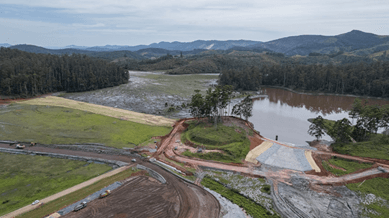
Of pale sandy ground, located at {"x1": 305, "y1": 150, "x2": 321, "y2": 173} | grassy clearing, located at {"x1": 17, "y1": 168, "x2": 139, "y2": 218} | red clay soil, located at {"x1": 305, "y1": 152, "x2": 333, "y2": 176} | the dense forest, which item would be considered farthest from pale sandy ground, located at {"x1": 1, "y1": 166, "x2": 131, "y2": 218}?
the dense forest

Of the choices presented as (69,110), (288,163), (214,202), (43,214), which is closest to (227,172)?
(214,202)

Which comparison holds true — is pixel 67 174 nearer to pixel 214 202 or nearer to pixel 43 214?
pixel 43 214

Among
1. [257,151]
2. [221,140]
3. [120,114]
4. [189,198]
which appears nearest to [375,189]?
[257,151]

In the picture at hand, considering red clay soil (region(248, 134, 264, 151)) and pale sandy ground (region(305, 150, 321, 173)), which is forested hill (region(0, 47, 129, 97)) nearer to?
red clay soil (region(248, 134, 264, 151))

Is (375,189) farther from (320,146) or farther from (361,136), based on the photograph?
(361,136)

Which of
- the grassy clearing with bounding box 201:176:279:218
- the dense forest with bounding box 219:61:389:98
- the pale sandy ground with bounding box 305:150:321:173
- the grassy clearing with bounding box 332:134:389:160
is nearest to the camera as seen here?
the grassy clearing with bounding box 201:176:279:218

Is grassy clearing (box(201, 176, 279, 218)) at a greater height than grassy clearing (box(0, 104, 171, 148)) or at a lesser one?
lesser

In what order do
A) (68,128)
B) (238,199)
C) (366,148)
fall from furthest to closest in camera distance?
(68,128), (366,148), (238,199)
